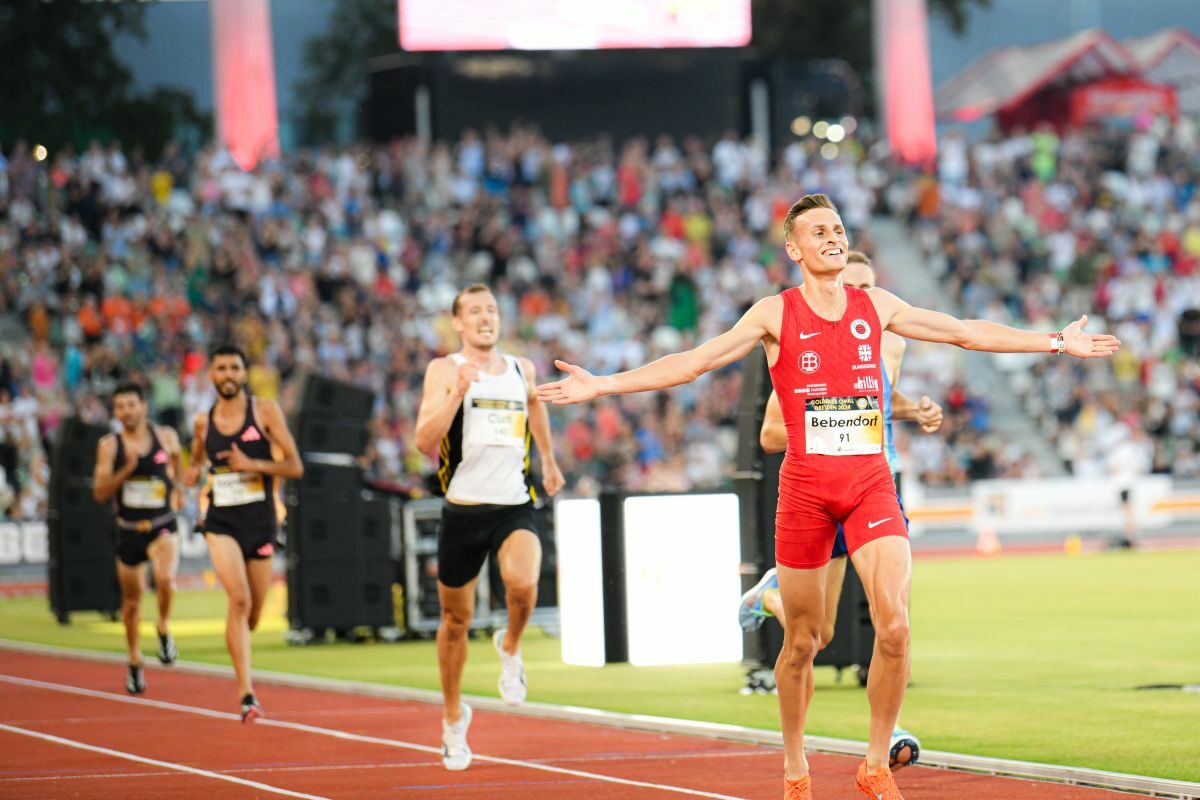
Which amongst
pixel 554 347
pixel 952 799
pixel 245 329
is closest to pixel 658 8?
pixel 554 347

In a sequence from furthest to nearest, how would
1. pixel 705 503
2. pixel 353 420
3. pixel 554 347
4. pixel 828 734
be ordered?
pixel 554 347
pixel 353 420
pixel 705 503
pixel 828 734

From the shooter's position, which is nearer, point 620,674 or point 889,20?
point 620,674

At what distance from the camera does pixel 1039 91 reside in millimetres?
58656

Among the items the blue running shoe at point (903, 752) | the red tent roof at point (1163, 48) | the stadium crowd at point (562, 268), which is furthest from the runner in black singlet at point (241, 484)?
the red tent roof at point (1163, 48)

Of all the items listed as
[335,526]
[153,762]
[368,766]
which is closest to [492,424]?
[368,766]

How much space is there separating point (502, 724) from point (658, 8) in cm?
2896

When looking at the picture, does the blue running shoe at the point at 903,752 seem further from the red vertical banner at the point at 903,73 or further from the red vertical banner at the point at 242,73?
the red vertical banner at the point at 903,73

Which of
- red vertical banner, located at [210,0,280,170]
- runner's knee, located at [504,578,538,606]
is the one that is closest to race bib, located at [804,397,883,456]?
runner's knee, located at [504,578,538,606]

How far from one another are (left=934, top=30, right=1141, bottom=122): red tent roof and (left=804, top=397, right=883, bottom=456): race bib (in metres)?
51.4

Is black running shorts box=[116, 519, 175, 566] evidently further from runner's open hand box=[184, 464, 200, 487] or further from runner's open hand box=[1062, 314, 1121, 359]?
runner's open hand box=[1062, 314, 1121, 359]

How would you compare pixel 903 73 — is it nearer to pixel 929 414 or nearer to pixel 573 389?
pixel 929 414

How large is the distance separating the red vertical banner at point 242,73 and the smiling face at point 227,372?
92.4 feet

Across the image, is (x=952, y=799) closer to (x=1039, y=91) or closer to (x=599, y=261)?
(x=599, y=261)

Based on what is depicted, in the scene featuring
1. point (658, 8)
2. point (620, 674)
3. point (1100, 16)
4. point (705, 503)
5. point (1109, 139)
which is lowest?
point (620, 674)
